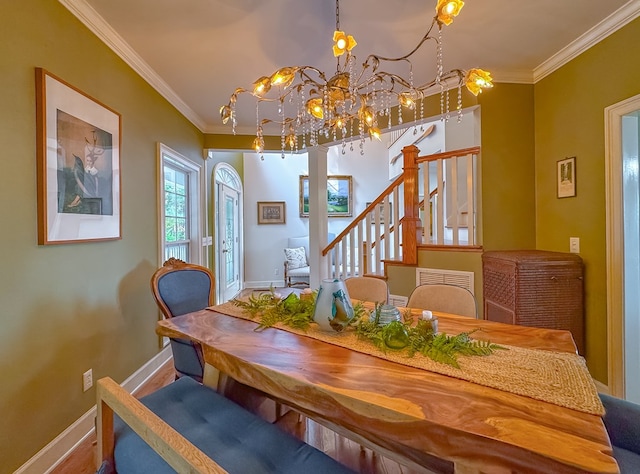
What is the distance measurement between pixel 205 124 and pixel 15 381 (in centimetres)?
314

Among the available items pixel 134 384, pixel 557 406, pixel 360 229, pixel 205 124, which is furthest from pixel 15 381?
pixel 205 124

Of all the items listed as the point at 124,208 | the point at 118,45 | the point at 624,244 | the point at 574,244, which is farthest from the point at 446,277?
the point at 118,45

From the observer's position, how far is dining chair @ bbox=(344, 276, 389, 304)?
6.62ft

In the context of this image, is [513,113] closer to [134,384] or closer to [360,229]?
[360,229]

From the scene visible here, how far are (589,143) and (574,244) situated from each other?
72 cm

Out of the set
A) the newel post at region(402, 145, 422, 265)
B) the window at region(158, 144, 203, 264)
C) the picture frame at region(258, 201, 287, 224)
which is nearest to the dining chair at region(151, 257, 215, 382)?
the window at region(158, 144, 203, 264)

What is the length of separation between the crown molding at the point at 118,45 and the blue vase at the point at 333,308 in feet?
6.78

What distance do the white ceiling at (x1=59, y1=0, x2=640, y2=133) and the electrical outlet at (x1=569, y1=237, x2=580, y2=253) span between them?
1.35m

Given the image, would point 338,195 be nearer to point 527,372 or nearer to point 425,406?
point 527,372

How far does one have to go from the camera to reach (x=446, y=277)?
263 centimetres

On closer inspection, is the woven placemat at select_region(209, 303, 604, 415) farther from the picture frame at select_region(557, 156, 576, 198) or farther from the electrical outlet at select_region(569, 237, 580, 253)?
the picture frame at select_region(557, 156, 576, 198)

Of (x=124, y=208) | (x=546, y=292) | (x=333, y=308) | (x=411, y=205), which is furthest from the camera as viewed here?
(x=411, y=205)

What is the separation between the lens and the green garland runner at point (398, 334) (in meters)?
1.07

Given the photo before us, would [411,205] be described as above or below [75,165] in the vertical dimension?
below
